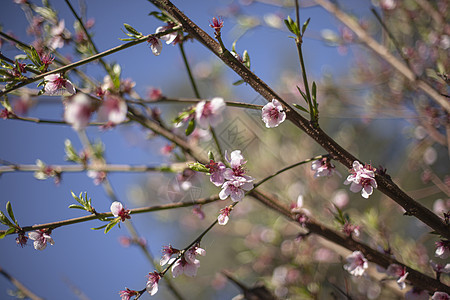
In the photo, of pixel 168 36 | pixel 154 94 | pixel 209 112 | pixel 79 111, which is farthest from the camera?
pixel 154 94

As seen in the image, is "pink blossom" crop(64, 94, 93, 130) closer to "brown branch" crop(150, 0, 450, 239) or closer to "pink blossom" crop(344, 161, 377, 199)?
"brown branch" crop(150, 0, 450, 239)

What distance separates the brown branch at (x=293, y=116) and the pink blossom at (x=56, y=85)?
401 mm

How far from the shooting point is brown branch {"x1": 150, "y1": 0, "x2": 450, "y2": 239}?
0.92 meters

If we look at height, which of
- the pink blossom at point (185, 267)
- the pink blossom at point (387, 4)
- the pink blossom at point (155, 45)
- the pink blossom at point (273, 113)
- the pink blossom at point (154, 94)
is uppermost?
the pink blossom at point (154, 94)

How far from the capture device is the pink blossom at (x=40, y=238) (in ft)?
3.36

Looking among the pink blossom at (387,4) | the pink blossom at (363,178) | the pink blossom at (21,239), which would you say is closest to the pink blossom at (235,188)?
the pink blossom at (363,178)

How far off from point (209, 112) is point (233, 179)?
0.24 metres

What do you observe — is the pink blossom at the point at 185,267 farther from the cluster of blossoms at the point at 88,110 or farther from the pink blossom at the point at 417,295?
the pink blossom at the point at 417,295

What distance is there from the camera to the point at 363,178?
0.96m

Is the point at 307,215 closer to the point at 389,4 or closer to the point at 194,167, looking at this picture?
the point at 194,167

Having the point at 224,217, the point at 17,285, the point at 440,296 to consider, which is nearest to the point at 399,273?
the point at 440,296

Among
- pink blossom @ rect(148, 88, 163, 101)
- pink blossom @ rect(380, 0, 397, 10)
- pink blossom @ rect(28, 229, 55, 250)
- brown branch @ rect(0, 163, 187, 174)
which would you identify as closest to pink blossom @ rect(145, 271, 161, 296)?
pink blossom @ rect(28, 229, 55, 250)

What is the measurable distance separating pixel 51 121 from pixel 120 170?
16.0 inches

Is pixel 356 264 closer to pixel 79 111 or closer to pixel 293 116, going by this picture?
pixel 293 116
